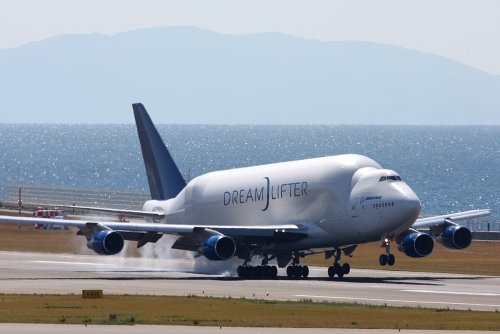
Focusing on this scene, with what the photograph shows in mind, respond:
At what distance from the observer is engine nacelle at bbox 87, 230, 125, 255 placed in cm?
6269

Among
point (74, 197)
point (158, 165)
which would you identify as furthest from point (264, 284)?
point (74, 197)

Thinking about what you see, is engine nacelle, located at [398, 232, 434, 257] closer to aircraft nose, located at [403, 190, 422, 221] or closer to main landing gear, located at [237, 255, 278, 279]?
aircraft nose, located at [403, 190, 422, 221]

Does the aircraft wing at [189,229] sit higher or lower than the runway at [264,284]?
higher

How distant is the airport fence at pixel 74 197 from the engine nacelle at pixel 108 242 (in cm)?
6453

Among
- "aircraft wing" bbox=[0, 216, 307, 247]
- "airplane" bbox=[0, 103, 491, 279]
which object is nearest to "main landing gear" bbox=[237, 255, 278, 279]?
"airplane" bbox=[0, 103, 491, 279]

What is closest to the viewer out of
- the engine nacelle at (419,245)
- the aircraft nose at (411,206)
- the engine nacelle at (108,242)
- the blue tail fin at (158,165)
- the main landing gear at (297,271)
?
the aircraft nose at (411,206)

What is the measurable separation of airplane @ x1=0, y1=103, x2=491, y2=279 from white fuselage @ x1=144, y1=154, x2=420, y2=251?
0.04 meters

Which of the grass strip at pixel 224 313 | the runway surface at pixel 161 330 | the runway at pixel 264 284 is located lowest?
the runway at pixel 264 284

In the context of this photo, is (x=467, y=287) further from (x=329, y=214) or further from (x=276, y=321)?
(x=276, y=321)

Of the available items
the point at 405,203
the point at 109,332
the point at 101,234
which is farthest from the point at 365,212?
the point at 109,332

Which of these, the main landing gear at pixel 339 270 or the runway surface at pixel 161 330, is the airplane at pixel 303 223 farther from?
the runway surface at pixel 161 330

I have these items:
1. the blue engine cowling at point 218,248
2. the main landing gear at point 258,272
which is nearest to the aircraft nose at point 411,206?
the main landing gear at point 258,272

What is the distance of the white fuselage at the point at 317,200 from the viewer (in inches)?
2406

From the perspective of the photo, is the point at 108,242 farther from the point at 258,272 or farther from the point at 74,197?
the point at 74,197
